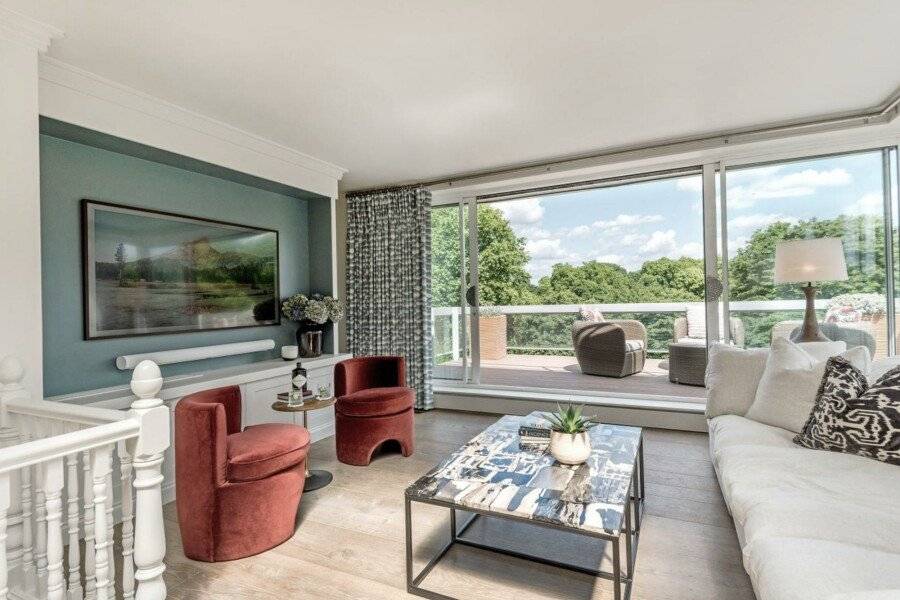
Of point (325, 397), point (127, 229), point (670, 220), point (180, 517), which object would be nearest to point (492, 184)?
point (670, 220)

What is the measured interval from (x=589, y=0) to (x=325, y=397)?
2732mm

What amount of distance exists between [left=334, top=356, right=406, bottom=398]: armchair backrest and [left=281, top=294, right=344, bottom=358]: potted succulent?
0.66m

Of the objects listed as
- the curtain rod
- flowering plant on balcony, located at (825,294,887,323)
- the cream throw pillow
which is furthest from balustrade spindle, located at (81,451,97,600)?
flowering plant on balcony, located at (825,294,887,323)

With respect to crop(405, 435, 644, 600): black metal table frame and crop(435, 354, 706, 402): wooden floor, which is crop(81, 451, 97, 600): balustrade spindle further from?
crop(435, 354, 706, 402): wooden floor

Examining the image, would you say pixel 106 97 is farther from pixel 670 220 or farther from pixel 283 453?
pixel 670 220

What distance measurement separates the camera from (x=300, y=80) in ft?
8.91

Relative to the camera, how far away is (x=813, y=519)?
1521 mm

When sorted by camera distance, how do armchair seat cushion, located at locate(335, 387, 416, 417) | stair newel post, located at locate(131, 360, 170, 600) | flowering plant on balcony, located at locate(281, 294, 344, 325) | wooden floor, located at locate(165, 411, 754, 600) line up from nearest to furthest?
stair newel post, located at locate(131, 360, 170, 600), wooden floor, located at locate(165, 411, 754, 600), armchair seat cushion, located at locate(335, 387, 416, 417), flowering plant on balcony, located at locate(281, 294, 344, 325)

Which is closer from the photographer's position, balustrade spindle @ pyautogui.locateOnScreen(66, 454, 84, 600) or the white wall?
balustrade spindle @ pyautogui.locateOnScreen(66, 454, 84, 600)

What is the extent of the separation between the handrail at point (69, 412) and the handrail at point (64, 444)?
8 cm

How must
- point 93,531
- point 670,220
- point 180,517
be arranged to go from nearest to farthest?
1. point 93,531
2. point 180,517
3. point 670,220

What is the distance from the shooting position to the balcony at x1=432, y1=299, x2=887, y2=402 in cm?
519

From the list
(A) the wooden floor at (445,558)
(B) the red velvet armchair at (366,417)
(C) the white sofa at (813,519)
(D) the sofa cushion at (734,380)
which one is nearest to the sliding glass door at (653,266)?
(D) the sofa cushion at (734,380)

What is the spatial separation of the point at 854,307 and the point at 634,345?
8.20 ft
